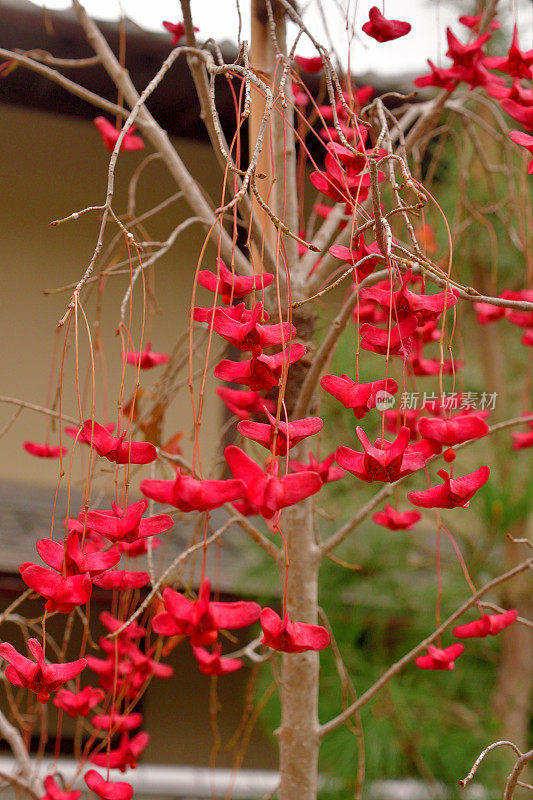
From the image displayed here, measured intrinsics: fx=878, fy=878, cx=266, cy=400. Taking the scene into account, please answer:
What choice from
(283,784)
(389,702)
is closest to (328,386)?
(283,784)

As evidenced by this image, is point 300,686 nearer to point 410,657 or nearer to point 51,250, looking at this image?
point 410,657

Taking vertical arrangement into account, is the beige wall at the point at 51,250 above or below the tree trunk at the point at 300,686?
above

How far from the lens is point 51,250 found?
3373 millimetres

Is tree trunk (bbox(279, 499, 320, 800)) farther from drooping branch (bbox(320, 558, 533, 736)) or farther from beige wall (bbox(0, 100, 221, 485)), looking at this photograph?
beige wall (bbox(0, 100, 221, 485))

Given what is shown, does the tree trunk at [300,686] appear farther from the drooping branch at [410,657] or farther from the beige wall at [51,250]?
the beige wall at [51,250]

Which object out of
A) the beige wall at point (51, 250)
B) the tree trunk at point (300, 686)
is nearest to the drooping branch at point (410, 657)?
the tree trunk at point (300, 686)

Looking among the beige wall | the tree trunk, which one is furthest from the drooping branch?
the beige wall

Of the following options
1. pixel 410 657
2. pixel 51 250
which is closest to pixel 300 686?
pixel 410 657

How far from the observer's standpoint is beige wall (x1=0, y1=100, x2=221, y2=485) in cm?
325

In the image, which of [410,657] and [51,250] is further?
[51,250]

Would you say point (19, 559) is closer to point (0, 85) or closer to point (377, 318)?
point (0, 85)

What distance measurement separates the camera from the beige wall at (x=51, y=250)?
3.25 metres

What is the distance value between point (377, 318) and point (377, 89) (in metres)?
2.05

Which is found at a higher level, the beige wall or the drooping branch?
the beige wall
